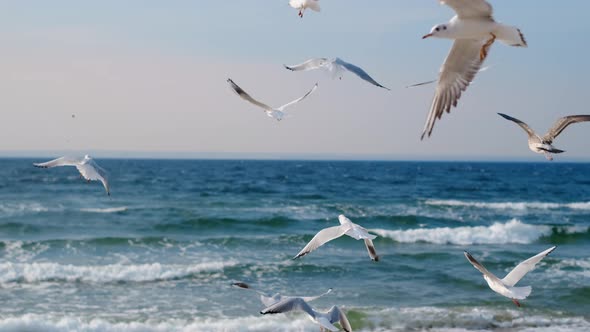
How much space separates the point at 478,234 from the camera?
21734mm

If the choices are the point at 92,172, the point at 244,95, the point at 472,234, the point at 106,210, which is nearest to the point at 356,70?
the point at 244,95

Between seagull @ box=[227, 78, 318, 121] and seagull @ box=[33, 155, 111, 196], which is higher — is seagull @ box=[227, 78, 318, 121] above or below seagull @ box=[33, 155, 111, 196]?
above

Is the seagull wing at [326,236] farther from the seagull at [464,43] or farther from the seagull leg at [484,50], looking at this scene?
the seagull leg at [484,50]

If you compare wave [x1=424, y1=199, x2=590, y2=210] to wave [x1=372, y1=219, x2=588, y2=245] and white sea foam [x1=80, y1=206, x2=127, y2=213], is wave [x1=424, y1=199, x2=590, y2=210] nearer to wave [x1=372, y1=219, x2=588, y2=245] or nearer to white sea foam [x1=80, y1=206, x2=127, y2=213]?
wave [x1=372, y1=219, x2=588, y2=245]

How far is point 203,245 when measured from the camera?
1881 centimetres

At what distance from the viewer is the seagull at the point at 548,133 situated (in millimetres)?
5824

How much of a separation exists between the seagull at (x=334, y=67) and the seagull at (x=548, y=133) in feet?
3.80

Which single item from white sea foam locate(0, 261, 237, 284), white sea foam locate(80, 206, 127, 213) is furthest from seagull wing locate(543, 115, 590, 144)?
white sea foam locate(80, 206, 127, 213)

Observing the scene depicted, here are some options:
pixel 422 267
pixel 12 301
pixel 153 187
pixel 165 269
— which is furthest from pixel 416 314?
pixel 153 187

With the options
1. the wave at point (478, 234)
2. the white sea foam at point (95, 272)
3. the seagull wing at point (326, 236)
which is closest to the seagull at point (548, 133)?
the seagull wing at point (326, 236)

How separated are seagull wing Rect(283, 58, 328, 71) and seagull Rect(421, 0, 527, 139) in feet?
5.21

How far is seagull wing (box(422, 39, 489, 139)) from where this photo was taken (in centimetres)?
468

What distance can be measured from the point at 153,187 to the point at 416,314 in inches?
1197

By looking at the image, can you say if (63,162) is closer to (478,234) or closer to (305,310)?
(305,310)
